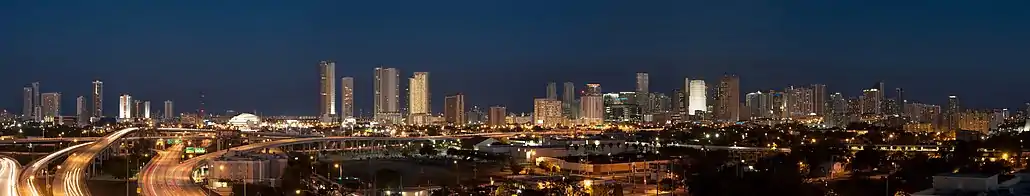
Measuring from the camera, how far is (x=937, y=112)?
65.1 meters

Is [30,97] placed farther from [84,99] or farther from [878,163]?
[878,163]

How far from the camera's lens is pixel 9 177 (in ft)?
65.1

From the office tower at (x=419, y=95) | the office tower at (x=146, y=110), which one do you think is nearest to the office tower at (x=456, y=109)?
the office tower at (x=419, y=95)

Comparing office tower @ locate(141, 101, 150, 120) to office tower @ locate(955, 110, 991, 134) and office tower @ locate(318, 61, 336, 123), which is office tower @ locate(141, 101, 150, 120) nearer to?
office tower @ locate(318, 61, 336, 123)

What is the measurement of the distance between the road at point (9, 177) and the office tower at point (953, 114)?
4846 cm

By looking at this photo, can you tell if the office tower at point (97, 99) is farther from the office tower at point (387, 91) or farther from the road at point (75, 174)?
the road at point (75, 174)

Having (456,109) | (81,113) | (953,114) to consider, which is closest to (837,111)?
(953,114)

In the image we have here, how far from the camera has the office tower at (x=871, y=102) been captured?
75875 mm

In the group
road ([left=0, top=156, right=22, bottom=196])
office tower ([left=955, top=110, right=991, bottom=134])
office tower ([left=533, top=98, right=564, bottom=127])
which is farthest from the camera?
office tower ([left=533, top=98, right=564, bottom=127])

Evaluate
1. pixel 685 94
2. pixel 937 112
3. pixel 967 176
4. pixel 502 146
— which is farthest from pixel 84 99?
pixel 967 176

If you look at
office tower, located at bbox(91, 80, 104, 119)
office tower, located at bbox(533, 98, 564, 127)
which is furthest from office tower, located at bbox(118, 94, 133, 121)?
office tower, located at bbox(533, 98, 564, 127)

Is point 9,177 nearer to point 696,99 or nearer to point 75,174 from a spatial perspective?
point 75,174

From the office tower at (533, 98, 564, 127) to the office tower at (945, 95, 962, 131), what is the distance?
110 feet

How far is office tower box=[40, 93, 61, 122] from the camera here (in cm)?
8476
